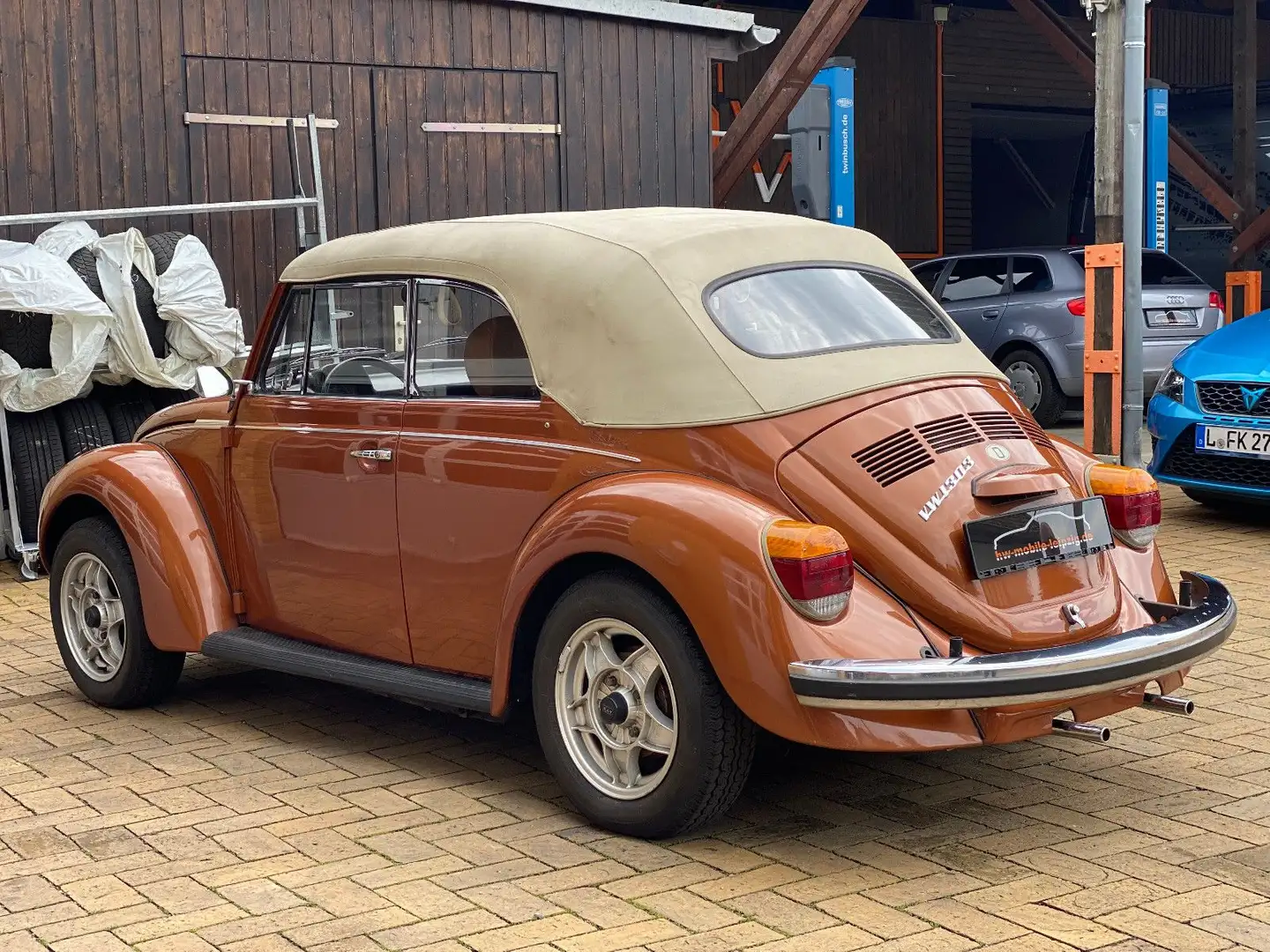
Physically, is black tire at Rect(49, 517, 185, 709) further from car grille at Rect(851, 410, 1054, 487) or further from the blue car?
the blue car

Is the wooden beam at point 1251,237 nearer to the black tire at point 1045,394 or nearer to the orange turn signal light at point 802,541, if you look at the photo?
the black tire at point 1045,394

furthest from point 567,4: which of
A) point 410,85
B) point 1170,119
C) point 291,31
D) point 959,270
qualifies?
point 1170,119

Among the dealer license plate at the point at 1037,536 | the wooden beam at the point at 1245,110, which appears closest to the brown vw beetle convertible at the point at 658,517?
the dealer license plate at the point at 1037,536

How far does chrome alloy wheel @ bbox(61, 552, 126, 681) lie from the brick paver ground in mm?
221

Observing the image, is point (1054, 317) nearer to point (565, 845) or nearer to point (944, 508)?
point (944, 508)

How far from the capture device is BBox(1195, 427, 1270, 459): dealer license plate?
27.8 feet

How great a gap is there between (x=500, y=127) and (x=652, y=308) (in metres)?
7.77

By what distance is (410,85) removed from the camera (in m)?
11.6

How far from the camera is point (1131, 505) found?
188 inches

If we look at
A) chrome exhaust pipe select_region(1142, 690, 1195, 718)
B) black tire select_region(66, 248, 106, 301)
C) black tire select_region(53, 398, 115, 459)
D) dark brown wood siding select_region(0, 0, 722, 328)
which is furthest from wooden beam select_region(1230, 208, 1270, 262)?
chrome exhaust pipe select_region(1142, 690, 1195, 718)

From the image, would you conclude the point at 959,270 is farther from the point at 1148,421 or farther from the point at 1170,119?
the point at 1170,119

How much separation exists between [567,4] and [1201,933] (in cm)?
967

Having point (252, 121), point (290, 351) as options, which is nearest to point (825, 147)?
point (252, 121)

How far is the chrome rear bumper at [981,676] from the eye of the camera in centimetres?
385
